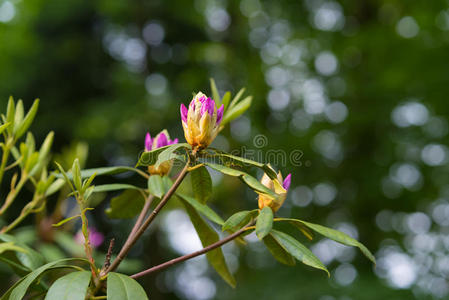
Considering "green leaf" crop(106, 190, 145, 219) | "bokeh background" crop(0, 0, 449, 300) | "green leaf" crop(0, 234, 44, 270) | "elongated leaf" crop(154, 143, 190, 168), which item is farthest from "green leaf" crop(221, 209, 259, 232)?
"bokeh background" crop(0, 0, 449, 300)

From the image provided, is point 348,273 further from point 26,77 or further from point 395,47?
point 26,77

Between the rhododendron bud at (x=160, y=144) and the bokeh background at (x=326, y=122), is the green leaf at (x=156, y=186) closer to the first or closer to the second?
the rhododendron bud at (x=160, y=144)

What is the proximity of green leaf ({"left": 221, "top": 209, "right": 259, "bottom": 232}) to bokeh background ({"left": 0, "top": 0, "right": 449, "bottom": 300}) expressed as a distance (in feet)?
5.86

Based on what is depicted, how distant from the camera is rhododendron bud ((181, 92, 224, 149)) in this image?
462 mm

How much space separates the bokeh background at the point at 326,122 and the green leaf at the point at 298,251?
70.5 inches

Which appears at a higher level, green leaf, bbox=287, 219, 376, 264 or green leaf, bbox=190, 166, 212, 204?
green leaf, bbox=190, 166, 212, 204

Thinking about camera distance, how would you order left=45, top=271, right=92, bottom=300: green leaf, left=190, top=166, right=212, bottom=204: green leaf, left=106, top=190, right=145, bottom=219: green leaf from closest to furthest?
1. left=45, top=271, right=92, bottom=300: green leaf
2. left=190, top=166, right=212, bottom=204: green leaf
3. left=106, top=190, right=145, bottom=219: green leaf

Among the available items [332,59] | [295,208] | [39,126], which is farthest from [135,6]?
[295,208]

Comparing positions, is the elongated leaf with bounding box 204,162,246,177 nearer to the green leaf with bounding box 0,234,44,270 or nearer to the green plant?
the green plant

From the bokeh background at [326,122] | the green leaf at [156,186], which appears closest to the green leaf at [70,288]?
the green leaf at [156,186]

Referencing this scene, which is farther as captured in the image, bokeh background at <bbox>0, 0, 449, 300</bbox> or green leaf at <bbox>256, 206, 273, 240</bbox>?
bokeh background at <bbox>0, 0, 449, 300</bbox>

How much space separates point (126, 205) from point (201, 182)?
8.6 inches

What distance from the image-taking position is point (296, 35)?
315cm

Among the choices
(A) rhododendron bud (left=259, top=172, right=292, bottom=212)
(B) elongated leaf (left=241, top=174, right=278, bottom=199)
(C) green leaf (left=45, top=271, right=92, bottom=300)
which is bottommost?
(C) green leaf (left=45, top=271, right=92, bottom=300)
